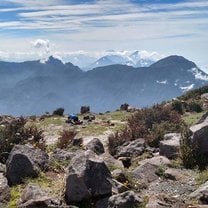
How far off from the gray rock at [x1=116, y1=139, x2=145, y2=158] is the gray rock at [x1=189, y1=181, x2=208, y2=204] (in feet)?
19.3

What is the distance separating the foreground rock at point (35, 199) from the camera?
11.8 metres

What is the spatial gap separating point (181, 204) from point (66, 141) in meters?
11.2

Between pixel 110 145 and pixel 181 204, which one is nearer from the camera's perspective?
pixel 181 204

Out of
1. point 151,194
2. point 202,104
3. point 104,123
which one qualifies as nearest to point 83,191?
point 151,194

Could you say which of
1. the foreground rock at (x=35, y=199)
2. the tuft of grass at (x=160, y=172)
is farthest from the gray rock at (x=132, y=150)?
the foreground rock at (x=35, y=199)

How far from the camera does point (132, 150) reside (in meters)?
18.8

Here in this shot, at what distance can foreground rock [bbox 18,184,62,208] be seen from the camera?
38.7ft

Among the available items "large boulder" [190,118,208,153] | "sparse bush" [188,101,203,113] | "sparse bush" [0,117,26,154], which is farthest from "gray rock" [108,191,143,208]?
"sparse bush" [188,101,203,113]

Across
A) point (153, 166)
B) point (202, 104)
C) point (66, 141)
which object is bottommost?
point (202, 104)

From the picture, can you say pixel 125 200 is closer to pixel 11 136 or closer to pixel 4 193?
pixel 4 193

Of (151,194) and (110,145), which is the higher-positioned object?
(151,194)

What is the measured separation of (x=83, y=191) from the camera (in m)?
12.1

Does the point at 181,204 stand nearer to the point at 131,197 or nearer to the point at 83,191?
the point at 131,197

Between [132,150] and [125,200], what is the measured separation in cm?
730
